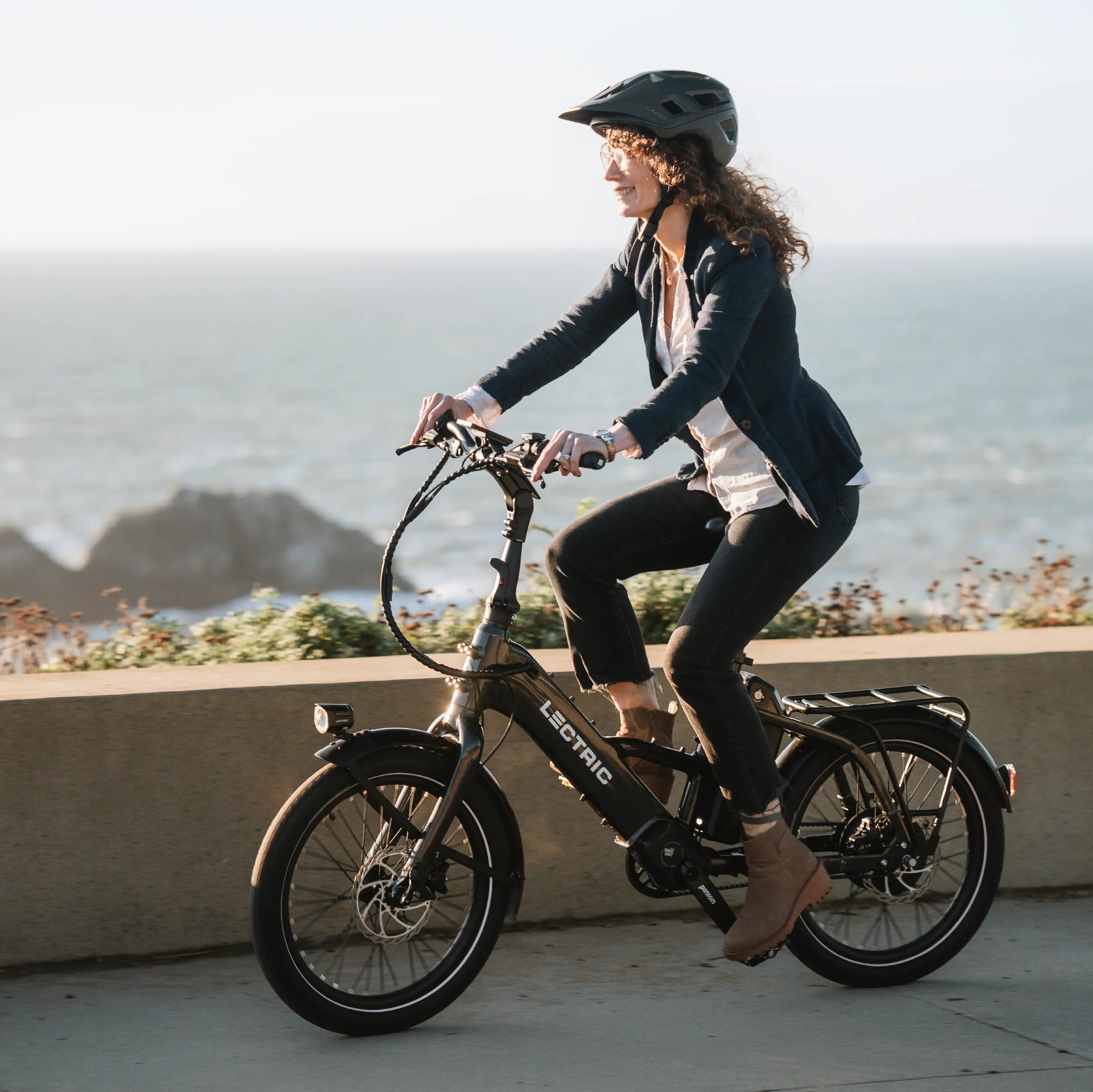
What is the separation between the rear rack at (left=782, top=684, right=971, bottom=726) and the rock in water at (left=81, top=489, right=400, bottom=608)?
28645mm

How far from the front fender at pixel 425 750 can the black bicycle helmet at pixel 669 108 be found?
5.13 ft

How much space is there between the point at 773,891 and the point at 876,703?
2.65 ft

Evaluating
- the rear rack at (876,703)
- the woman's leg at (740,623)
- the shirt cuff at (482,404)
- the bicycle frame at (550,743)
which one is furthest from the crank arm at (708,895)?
the shirt cuff at (482,404)

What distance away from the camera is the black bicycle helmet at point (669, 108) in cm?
416

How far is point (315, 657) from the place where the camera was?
578 centimetres

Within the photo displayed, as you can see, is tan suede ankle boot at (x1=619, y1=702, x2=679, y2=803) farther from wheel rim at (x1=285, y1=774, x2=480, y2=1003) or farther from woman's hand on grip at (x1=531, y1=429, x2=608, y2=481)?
woman's hand on grip at (x1=531, y1=429, x2=608, y2=481)

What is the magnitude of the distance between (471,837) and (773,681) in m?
1.26

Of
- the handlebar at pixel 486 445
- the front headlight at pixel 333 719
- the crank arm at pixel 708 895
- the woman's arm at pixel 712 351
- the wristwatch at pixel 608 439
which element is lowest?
the crank arm at pixel 708 895

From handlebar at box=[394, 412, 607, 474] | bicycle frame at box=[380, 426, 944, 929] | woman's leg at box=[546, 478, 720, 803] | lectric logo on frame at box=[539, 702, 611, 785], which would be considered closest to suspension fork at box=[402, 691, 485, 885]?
bicycle frame at box=[380, 426, 944, 929]

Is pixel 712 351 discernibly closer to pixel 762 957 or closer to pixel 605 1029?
pixel 762 957

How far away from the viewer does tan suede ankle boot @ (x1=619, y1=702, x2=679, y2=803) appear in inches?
178

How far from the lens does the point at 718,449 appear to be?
4371 millimetres

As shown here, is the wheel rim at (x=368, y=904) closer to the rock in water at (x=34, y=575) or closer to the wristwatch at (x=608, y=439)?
the wristwatch at (x=608, y=439)

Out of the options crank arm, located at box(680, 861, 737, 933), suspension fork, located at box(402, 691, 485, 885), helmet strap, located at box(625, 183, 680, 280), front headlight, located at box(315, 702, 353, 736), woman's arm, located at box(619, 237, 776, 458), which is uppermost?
helmet strap, located at box(625, 183, 680, 280)
